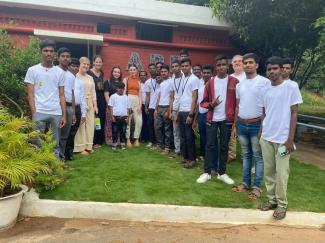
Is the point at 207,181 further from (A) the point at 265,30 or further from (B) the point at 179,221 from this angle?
(A) the point at 265,30

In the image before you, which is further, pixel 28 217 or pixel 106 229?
pixel 28 217

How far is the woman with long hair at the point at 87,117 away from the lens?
6878 millimetres

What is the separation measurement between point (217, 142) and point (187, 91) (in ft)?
3.63

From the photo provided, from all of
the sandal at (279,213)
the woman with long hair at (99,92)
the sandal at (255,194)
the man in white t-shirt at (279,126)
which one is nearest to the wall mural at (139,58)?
the woman with long hair at (99,92)

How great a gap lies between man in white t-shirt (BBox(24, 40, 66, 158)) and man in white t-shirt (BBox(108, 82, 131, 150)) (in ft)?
6.94

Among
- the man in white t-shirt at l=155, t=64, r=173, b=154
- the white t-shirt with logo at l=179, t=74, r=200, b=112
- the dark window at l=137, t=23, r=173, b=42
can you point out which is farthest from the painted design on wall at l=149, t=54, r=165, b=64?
the white t-shirt with logo at l=179, t=74, r=200, b=112

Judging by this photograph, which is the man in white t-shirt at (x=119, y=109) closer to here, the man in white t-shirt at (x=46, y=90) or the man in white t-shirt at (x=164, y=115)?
the man in white t-shirt at (x=164, y=115)

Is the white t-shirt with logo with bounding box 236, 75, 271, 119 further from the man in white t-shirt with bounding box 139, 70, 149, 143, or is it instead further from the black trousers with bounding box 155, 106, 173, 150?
the man in white t-shirt with bounding box 139, 70, 149, 143

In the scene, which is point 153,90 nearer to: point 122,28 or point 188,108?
point 188,108

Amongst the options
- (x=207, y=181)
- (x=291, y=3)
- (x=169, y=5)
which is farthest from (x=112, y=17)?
(x=207, y=181)

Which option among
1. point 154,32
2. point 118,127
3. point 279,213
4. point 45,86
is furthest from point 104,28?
point 279,213

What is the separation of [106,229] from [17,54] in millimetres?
4127

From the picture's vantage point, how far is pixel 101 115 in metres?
7.85

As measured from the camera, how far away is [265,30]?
10297 millimetres
